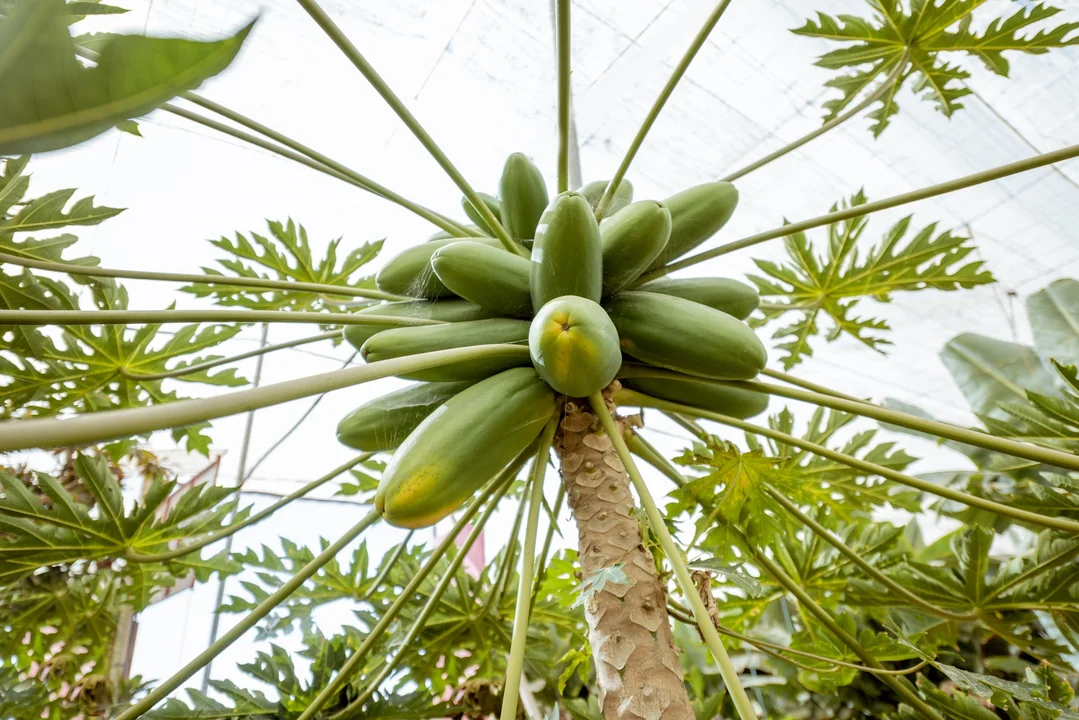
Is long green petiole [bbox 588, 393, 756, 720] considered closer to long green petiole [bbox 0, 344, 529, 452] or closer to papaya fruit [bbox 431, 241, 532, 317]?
papaya fruit [bbox 431, 241, 532, 317]

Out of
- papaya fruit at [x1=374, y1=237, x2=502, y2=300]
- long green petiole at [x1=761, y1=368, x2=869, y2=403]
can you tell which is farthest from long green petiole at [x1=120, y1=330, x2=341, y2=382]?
long green petiole at [x1=761, y1=368, x2=869, y2=403]

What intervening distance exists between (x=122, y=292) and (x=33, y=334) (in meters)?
0.28

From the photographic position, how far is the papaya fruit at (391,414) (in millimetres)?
1073

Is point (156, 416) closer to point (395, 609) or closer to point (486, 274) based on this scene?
point (486, 274)

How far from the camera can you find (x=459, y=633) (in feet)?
4.84

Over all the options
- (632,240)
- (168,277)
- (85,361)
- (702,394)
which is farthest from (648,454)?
(85,361)

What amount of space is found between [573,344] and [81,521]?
90 cm

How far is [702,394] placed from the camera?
3.69 feet

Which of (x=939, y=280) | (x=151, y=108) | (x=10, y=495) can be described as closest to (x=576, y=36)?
(x=939, y=280)

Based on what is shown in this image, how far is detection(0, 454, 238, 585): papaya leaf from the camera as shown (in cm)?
108

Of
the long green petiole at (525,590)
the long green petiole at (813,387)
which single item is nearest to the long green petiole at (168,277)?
the long green petiole at (525,590)

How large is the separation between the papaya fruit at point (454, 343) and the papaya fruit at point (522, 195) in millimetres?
263

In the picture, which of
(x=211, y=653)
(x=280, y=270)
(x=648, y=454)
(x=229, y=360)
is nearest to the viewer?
(x=211, y=653)

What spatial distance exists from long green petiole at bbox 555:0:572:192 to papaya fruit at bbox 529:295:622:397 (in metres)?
0.35
